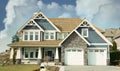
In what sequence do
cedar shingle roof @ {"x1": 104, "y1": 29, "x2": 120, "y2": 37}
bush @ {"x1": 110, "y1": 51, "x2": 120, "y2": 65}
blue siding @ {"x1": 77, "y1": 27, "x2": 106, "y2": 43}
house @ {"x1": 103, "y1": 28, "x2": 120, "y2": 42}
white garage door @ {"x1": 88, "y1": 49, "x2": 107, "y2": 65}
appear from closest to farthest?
white garage door @ {"x1": 88, "y1": 49, "x2": 107, "y2": 65}, blue siding @ {"x1": 77, "y1": 27, "x2": 106, "y2": 43}, bush @ {"x1": 110, "y1": 51, "x2": 120, "y2": 65}, house @ {"x1": 103, "y1": 28, "x2": 120, "y2": 42}, cedar shingle roof @ {"x1": 104, "y1": 29, "x2": 120, "y2": 37}

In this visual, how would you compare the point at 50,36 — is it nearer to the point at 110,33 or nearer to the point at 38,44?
the point at 38,44

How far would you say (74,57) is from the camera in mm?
52781

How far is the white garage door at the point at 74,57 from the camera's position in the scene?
173 ft

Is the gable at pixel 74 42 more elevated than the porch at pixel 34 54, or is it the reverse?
the gable at pixel 74 42

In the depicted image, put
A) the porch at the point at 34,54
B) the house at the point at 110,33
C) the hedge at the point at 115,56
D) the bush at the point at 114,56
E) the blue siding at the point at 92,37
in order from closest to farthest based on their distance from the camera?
1. the blue siding at the point at 92,37
2. the porch at the point at 34,54
3. the bush at the point at 114,56
4. the hedge at the point at 115,56
5. the house at the point at 110,33

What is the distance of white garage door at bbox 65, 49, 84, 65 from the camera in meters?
52.7

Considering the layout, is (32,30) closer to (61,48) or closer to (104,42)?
(61,48)

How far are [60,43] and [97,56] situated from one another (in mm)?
6445

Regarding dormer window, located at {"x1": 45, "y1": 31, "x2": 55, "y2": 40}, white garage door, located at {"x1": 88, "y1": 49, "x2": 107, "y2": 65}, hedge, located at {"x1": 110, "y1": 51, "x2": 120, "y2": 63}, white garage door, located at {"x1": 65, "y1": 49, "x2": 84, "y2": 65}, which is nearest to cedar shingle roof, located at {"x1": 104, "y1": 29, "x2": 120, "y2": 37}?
hedge, located at {"x1": 110, "y1": 51, "x2": 120, "y2": 63}

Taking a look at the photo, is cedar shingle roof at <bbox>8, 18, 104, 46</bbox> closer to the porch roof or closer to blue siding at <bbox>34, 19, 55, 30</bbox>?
the porch roof

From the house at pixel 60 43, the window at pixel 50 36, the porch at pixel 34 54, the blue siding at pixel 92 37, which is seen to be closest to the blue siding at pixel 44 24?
the house at pixel 60 43

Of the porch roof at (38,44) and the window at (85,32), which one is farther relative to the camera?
the window at (85,32)

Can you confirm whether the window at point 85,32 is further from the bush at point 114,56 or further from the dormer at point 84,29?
the bush at point 114,56

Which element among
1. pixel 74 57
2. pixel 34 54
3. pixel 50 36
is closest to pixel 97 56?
pixel 74 57
